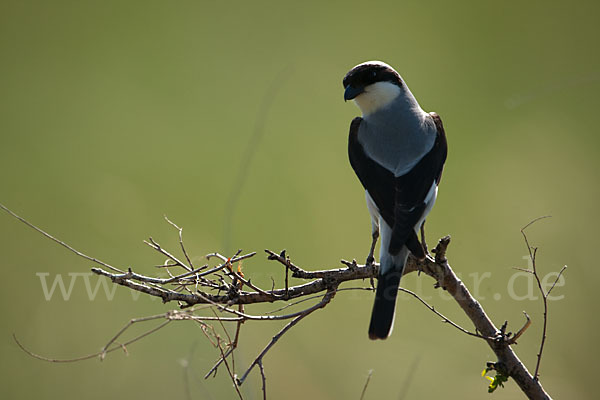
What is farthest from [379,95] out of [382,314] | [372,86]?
[382,314]

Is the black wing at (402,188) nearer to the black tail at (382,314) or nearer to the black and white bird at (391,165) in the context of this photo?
the black and white bird at (391,165)

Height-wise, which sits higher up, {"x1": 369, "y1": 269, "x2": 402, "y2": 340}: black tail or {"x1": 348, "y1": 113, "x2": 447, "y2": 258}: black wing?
{"x1": 348, "y1": 113, "x2": 447, "y2": 258}: black wing

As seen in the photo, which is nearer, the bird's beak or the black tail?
the black tail

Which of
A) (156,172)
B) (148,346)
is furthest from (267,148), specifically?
(148,346)

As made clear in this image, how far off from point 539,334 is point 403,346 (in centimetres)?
105

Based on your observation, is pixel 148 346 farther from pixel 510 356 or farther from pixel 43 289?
pixel 510 356

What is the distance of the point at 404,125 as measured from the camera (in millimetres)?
2949

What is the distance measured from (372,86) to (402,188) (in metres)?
0.68

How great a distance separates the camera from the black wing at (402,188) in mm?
2438

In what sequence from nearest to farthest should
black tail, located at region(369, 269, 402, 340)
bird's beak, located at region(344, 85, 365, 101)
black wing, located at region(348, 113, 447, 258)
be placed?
black tail, located at region(369, 269, 402, 340), black wing, located at region(348, 113, 447, 258), bird's beak, located at region(344, 85, 365, 101)

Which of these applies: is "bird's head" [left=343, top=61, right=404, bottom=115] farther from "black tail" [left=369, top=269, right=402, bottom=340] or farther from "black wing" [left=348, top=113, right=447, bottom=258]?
"black tail" [left=369, top=269, right=402, bottom=340]

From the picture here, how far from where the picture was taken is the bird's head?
3.07m

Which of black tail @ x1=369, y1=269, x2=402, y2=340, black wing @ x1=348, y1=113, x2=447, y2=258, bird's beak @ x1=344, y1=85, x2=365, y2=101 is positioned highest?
bird's beak @ x1=344, y1=85, x2=365, y2=101

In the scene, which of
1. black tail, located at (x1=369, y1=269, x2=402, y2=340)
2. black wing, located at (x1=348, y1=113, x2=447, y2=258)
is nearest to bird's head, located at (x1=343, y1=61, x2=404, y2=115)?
black wing, located at (x1=348, y1=113, x2=447, y2=258)
